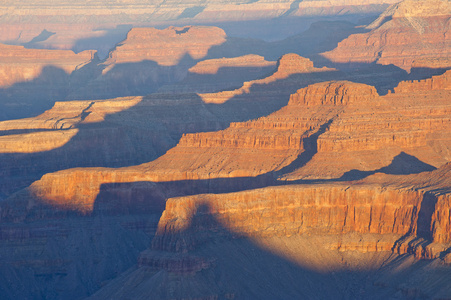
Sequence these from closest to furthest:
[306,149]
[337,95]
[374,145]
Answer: [374,145] < [306,149] < [337,95]

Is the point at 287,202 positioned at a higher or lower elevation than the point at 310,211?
higher

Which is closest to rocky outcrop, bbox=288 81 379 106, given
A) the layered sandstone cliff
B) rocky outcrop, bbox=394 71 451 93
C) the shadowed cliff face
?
the layered sandstone cliff

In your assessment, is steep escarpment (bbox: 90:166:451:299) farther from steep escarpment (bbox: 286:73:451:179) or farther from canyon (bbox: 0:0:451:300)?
steep escarpment (bbox: 286:73:451:179)

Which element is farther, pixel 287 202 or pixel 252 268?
pixel 287 202

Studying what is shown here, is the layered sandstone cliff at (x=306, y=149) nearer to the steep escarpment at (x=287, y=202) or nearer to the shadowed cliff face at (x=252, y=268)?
the steep escarpment at (x=287, y=202)

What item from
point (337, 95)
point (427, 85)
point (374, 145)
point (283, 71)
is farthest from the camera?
point (283, 71)

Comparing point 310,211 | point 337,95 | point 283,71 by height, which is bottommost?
point 310,211

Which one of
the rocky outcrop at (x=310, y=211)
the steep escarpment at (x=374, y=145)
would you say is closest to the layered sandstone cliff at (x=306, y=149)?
the steep escarpment at (x=374, y=145)

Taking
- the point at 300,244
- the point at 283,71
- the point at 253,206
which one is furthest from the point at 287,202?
the point at 283,71

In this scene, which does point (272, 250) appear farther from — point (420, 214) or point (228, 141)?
point (228, 141)

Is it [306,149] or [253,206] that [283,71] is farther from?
[253,206]

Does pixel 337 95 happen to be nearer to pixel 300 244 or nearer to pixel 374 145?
pixel 374 145

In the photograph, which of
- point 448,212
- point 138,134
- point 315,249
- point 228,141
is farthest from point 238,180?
point 138,134
